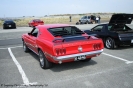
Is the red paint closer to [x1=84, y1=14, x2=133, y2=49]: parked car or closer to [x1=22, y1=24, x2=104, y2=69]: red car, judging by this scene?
[x1=22, y1=24, x2=104, y2=69]: red car

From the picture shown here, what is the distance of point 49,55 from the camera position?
463cm

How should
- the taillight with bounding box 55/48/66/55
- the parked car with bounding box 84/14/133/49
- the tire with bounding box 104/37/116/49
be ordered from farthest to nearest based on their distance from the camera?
the tire with bounding box 104/37/116/49 → the parked car with bounding box 84/14/133/49 → the taillight with bounding box 55/48/66/55

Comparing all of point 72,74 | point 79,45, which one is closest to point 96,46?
point 79,45

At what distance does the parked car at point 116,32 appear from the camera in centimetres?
737

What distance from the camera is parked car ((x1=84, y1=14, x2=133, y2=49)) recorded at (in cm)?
737

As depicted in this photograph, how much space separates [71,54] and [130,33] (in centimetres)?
425

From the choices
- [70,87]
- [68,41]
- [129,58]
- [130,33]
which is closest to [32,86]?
[70,87]

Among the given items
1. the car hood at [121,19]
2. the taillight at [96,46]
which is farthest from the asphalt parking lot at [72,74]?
the car hood at [121,19]

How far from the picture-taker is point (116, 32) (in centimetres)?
754

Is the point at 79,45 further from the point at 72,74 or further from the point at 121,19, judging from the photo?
the point at 121,19

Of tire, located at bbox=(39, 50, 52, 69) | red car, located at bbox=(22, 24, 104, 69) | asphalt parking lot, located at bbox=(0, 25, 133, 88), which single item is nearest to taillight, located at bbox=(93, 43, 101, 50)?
red car, located at bbox=(22, 24, 104, 69)

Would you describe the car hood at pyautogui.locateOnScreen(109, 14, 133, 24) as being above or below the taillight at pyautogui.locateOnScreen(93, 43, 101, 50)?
above

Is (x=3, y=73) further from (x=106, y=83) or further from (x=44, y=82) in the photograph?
(x=106, y=83)

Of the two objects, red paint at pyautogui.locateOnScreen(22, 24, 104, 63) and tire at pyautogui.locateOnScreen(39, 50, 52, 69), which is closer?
red paint at pyautogui.locateOnScreen(22, 24, 104, 63)
